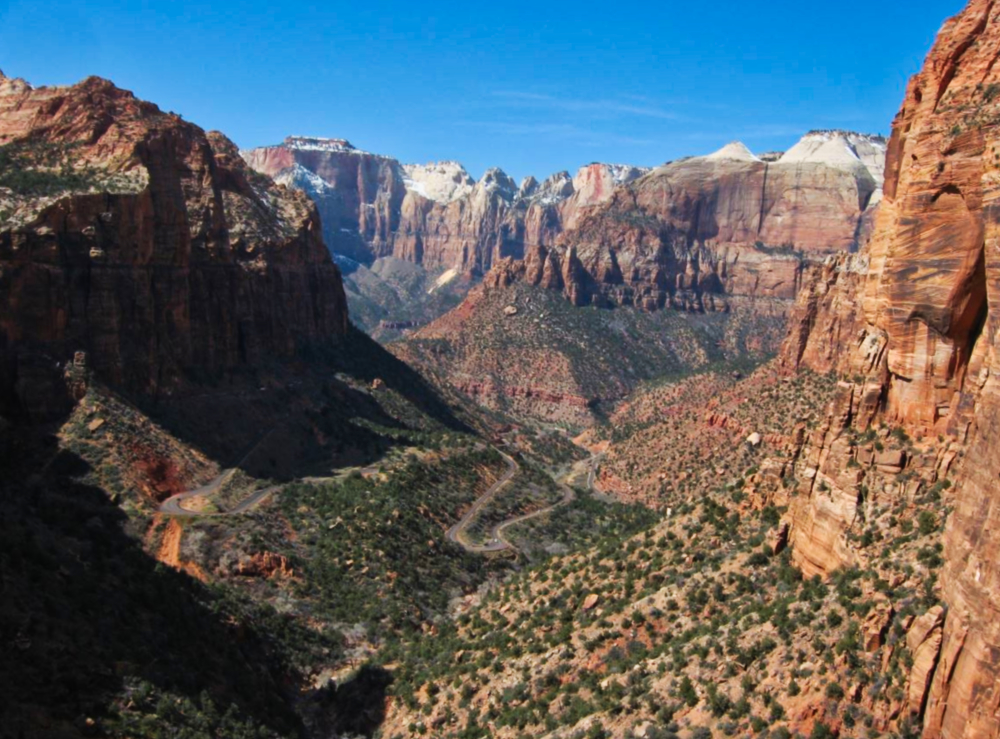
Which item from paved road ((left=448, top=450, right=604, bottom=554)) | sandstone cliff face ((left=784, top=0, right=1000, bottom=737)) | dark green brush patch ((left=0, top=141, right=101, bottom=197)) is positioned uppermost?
dark green brush patch ((left=0, top=141, right=101, bottom=197))

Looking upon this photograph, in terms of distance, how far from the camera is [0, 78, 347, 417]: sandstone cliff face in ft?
261

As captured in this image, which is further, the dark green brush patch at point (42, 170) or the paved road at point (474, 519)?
the paved road at point (474, 519)

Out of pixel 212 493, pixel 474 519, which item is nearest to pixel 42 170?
→ pixel 212 493

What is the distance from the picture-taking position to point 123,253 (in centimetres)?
8819

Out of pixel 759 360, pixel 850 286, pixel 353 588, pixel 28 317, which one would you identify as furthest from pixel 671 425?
pixel 28 317

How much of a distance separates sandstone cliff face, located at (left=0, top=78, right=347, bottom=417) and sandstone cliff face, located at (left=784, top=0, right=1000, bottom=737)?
215 feet

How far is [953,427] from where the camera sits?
3612 centimetres

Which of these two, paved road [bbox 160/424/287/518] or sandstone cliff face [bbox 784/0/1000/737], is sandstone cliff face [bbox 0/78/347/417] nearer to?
paved road [bbox 160/424/287/518]

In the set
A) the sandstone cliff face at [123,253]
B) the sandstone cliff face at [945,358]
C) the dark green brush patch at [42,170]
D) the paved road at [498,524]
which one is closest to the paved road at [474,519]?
the paved road at [498,524]

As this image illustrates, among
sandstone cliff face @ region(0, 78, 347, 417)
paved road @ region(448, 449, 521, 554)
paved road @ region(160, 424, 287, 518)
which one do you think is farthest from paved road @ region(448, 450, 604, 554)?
sandstone cliff face @ region(0, 78, 347, 417)

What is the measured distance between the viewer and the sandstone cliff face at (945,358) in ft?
94.6

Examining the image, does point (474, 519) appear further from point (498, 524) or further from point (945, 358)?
point (945, 358)

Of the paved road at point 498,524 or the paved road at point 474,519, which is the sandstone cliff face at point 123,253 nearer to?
the paved road at point 474,519

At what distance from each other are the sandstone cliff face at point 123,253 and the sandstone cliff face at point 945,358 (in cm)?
6561
